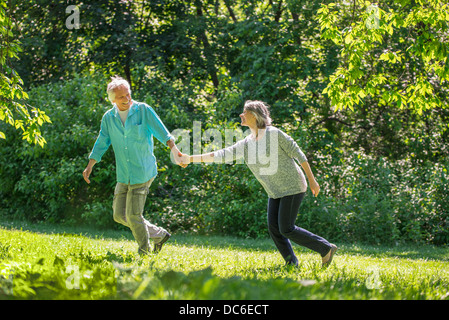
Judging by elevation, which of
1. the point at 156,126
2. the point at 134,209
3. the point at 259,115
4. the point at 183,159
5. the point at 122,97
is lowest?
the point at 134,209

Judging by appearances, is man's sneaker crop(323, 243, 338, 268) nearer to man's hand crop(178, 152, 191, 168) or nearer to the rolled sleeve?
man's hand crop(178, 152, 191, 168)

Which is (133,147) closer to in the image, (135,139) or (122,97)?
(135,139)

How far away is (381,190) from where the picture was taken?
11422 millimetres

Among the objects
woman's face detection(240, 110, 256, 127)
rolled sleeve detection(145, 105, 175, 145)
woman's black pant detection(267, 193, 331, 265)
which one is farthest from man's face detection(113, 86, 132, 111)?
woman's black pant detection(267, 193, 331, 265)

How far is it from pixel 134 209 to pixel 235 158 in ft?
4.22

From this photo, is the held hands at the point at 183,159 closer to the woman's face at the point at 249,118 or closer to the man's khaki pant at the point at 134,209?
the man's khaki pant at the point at 134,209

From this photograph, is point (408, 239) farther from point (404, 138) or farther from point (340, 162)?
point (404, 138)

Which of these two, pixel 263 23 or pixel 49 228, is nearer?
pixel 49 228

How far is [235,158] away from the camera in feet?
18.6

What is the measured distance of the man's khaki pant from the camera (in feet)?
19.2

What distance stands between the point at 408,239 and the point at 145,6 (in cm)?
1109

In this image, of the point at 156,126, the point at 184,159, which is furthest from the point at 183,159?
the point at 156,126

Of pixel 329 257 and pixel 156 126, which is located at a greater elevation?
pixel 156 126
